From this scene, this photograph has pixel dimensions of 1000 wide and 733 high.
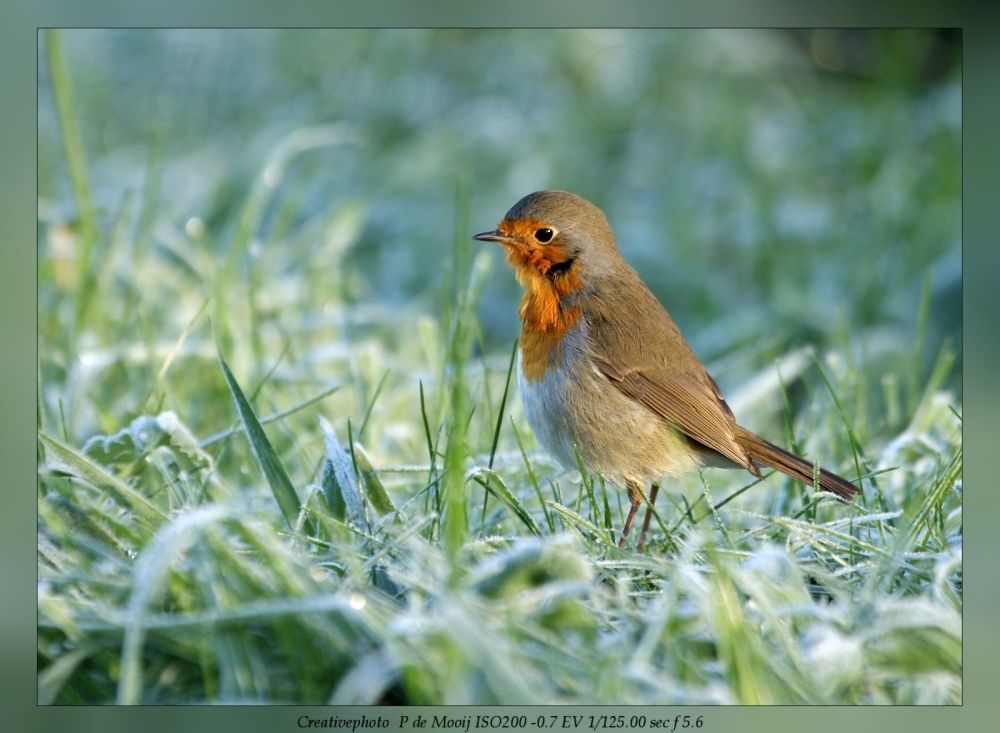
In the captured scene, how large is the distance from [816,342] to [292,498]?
265cm

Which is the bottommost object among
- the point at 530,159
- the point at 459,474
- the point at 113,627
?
the point at 113,627

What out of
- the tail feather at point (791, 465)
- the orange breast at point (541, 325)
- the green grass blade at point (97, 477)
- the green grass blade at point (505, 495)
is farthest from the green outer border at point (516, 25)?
the green grass blade at point (505, 495)

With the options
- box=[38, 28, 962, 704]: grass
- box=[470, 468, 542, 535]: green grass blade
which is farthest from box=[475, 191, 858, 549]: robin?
box=[470, 468, 542, 535]: green grass blade

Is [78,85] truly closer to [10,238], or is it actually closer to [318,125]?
[318,125]

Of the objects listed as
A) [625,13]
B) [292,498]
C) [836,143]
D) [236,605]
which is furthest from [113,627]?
[836,143]

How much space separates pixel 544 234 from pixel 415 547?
1158 millimetres

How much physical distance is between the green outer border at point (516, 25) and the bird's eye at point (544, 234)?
0.75 metres

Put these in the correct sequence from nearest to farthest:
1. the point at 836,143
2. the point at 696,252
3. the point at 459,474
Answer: the point at 459,474 → the point at 696,252 → the point at 836,143

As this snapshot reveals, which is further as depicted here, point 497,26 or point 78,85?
point 78,85

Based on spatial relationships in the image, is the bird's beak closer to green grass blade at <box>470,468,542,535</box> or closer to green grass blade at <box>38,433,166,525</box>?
green grass blade at <box>470,468,542,535</box>

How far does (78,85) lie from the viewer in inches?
217

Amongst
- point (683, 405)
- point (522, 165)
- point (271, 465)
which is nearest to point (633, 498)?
point (683, 405)

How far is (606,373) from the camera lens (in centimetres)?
321

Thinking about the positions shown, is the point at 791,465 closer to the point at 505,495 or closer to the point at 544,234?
the point at 505,495
